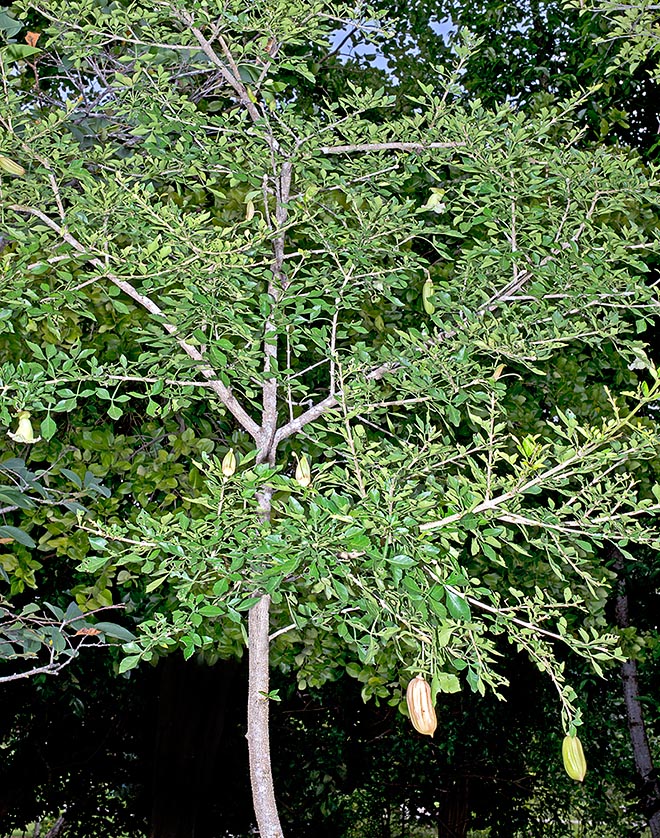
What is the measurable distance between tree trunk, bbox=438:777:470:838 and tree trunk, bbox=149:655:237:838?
261 centimetres

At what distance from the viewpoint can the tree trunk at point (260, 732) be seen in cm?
207

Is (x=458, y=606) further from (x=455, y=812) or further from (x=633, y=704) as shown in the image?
(x=455, y=812)

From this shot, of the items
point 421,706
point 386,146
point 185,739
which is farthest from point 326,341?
point 185,739

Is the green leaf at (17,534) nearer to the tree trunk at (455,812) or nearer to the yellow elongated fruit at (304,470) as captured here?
the yellow elongated fruit at (304,470)

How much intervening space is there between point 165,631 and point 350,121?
60.8 inches

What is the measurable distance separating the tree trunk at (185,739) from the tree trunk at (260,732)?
10.4 feet

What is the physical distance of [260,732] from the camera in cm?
211

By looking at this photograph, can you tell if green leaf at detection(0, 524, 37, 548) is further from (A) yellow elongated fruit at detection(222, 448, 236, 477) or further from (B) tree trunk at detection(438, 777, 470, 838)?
(B) tree trunk at detection(438, 777, 470, 838)

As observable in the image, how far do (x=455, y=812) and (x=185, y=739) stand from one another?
2960 millimetres

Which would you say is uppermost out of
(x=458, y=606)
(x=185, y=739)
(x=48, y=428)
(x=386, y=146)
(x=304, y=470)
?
(x=386, y=146)

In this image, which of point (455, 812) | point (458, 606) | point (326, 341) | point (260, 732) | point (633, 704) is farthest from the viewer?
point (455, 812)

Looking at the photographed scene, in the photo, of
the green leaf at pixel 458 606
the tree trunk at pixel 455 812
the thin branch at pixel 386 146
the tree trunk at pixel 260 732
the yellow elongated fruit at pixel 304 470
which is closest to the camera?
the green leaf at pixel 458 606

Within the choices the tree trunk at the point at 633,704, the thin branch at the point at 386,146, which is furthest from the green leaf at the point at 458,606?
the tree trunk at the point at 633,704

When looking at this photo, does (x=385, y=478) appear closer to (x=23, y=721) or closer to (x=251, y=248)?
(x=251, y=248)
